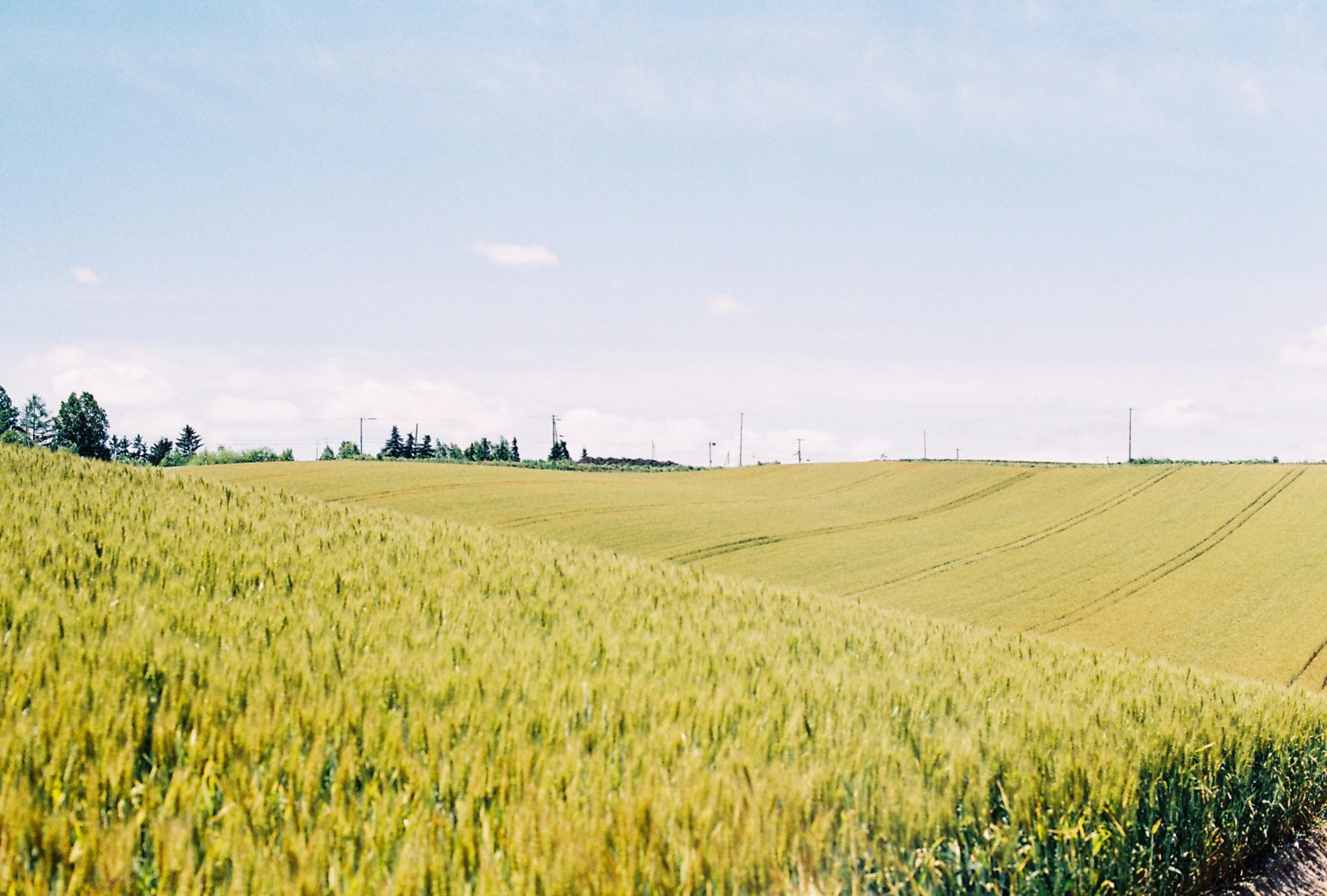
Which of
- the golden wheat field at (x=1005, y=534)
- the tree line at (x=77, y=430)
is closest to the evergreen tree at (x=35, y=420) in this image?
the tree line at (x=77, y=430)

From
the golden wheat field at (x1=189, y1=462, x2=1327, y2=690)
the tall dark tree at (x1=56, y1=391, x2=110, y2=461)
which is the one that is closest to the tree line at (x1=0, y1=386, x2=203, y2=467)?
the tall dark tree at (x1=56, y1=391, x2=110, y2=461)

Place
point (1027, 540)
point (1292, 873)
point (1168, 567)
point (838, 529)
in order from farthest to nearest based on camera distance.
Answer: point (838, 529), point (1027, 540), point (1168, 567), point (1292, 873)

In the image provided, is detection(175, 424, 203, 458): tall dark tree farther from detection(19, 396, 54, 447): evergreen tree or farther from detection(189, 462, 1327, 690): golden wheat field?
detection(189, 462, 1327, 690): golden wheat field

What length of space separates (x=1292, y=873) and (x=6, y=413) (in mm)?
146310

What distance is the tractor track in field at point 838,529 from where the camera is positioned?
23.6 metres

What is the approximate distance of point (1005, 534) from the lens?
28438 millimetres

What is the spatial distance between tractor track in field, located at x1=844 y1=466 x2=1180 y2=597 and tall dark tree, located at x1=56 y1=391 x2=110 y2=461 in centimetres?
11054

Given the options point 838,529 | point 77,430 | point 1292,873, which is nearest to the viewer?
point 1292,873

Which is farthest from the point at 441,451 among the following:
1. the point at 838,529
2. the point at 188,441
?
the point at 838,529

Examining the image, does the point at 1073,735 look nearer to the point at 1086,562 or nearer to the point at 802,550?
the point at 802,550

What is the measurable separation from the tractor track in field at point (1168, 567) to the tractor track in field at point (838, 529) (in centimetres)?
955

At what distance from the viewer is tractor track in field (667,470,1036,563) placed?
77.4ft

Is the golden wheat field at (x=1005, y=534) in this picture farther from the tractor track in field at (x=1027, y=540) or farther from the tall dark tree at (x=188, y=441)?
the tall dark tree at (x=188, y=441)

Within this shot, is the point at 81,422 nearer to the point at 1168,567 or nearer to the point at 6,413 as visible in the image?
the point at 6,413
